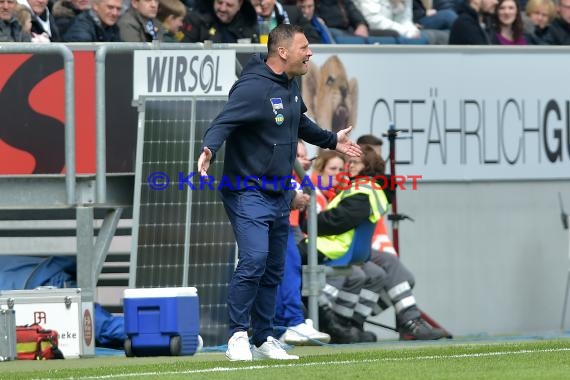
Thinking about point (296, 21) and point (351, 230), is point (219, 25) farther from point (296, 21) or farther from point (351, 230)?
point (351, 230)

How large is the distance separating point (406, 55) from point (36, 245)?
12.5 ft

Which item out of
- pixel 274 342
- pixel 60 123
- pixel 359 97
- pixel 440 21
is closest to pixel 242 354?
pixel 274 342

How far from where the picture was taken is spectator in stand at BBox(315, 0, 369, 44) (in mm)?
16797

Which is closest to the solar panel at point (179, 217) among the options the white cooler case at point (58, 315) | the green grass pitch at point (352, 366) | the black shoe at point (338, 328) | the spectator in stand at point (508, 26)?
the white cooler case at point (58, 315)

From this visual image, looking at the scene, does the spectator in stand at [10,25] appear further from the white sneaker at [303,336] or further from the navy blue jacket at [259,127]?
the navy blue jacket at [259,127]

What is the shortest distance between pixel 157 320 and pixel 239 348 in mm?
1674

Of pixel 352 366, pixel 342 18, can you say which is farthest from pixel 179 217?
pixel 342 18

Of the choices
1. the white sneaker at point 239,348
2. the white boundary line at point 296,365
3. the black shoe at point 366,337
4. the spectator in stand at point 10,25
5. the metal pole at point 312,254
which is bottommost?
the black shoe at point 366,337

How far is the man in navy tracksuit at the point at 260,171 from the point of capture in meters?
10.1

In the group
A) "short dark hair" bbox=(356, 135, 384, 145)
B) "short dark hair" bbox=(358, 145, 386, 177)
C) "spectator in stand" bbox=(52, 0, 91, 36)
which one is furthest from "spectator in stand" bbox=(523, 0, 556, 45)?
"spectator in stand" bbox=(52, 0, 91, 36)

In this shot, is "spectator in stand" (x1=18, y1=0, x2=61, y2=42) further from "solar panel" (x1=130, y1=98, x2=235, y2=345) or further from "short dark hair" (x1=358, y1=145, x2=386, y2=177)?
"short dark hair" (x1=358, y1=145, x2=386, y2=177)

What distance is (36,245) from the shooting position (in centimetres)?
1435

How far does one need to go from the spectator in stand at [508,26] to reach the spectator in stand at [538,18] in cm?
43

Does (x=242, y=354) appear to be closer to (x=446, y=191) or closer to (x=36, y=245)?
(x=36, y=245)
